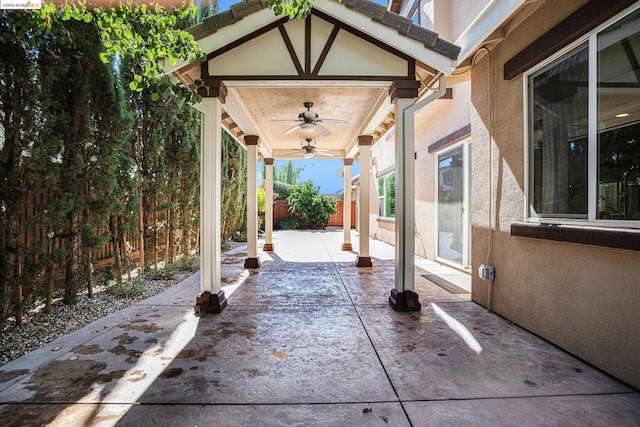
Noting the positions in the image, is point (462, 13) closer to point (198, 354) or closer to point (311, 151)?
point (311, 151)

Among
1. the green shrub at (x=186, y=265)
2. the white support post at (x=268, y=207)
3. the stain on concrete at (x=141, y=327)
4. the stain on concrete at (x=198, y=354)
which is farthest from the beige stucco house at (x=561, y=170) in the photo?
the white support post at (x=268, y=207)

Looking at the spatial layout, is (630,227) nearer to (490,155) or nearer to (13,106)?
(490,155)

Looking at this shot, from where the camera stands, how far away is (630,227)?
2201 millimetres

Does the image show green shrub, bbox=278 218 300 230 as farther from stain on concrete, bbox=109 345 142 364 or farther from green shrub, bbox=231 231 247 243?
stain on concrete, bbox=109 345 142 364

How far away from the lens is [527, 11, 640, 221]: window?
2.25 meters

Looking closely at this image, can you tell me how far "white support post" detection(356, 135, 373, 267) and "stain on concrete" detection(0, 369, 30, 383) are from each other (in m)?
5.11

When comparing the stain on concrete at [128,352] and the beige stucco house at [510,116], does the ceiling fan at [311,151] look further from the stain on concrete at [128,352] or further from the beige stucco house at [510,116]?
the stain on concrete at [128,352]

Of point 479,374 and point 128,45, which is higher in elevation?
point 128,45

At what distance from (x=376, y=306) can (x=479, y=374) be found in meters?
1.71

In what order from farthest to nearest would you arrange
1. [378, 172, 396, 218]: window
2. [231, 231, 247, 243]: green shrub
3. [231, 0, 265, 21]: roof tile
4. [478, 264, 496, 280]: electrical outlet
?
[231, 231, 247, 243]: green shrub → [378, 172, 396, 218]: window → [478, 264, 496, 280]: electrical outlet → [231, 0, 265, 21]: roof tile

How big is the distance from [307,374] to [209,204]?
2.27 metres

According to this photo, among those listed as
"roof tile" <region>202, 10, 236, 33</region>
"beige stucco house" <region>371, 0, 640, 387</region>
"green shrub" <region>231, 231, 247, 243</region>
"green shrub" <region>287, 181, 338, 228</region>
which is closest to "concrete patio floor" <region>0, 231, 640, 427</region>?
"beige stucco house" <region>371, 0, 640, 387</region>

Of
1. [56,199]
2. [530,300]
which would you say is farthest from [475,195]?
[56,199]

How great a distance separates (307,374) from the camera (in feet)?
7.88
